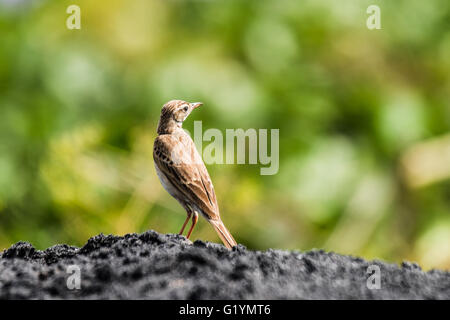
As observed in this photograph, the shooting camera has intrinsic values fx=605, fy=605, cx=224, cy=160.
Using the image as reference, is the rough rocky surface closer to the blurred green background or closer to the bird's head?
the bird's head

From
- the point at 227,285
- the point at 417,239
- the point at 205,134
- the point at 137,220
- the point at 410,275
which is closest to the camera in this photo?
the point at 227,285

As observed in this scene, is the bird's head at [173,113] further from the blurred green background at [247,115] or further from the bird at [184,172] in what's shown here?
the blurred green background at [247,115]

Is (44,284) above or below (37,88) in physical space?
below

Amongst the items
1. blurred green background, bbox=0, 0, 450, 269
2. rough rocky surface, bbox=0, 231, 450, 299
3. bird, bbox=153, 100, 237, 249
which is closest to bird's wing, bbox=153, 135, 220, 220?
bird, bbox=153, 100, 237, 249

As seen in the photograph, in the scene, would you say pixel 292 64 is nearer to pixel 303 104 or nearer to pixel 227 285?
pixel 303 104

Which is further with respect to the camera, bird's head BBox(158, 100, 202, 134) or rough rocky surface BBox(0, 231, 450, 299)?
bird's head BBox(158, 100, 202, 134)

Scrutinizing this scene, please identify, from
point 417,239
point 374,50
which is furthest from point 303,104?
point 417,239
